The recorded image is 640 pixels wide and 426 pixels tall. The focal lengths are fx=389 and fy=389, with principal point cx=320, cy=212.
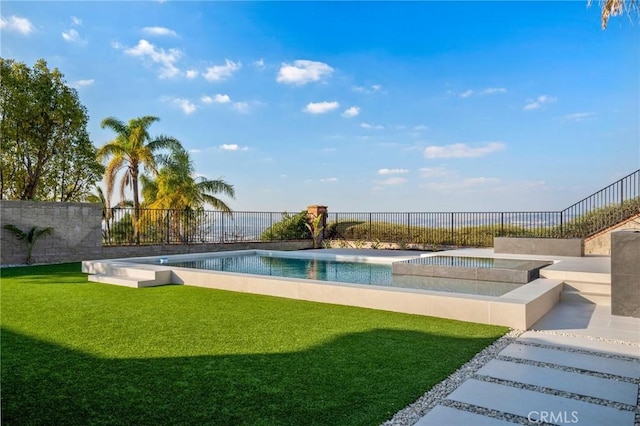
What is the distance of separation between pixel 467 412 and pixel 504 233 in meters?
14.8

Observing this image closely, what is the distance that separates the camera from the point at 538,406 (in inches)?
110

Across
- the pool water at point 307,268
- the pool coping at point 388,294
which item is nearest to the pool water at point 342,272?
the pool water at point 307,268

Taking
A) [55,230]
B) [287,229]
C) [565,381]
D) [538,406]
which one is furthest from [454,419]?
[287,229]

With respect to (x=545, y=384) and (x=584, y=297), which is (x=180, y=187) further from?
(x=545, y=384)

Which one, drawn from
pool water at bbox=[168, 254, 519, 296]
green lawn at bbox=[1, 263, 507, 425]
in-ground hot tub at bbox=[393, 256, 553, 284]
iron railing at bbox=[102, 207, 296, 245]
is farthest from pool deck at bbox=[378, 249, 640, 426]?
iron railing at bbox=[102, 207, 296, 245]

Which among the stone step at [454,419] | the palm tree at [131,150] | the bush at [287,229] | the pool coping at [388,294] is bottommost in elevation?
the stone step at [454,419]

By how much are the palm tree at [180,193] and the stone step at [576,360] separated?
14163 millimetres

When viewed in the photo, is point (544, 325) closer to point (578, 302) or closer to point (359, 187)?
point (578, 302)

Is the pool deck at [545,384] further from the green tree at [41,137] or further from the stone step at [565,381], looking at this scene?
the green tree at [41,137]

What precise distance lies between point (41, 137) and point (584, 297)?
729 inches

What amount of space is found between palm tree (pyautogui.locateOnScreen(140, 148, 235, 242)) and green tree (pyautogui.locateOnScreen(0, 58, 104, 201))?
2764 mm

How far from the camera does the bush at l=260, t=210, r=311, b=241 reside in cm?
1869

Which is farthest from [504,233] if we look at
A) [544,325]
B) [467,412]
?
[467,412]

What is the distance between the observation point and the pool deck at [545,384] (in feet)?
8.64
